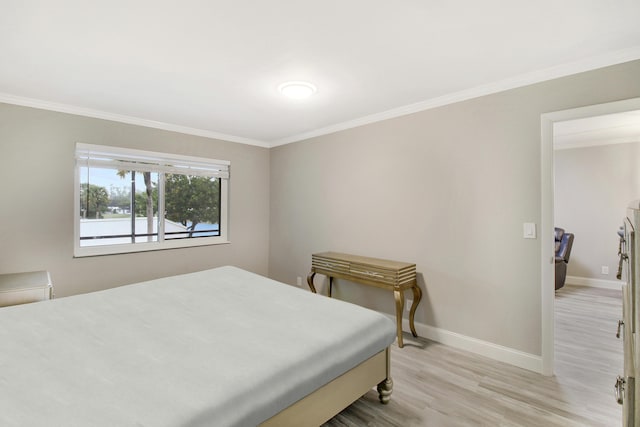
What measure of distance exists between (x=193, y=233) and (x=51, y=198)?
156 centimetres

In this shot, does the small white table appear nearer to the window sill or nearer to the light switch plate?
the window sill

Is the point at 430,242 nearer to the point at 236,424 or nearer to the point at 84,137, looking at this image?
the point at 236,424

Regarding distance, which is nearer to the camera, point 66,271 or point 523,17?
point 523,17

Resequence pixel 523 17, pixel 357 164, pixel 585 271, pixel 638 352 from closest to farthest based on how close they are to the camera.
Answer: pixel 638 352 < pixel 523 17 < pixel 357 164 < pixel 585 271

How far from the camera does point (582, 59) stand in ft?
7.09

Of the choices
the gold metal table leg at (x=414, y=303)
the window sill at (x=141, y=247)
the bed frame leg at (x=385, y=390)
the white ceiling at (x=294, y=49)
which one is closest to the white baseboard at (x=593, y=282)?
the gold metal table leg at (x=414, y=303)

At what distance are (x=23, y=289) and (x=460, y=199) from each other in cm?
385

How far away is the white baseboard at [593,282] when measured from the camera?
4770 millimetres

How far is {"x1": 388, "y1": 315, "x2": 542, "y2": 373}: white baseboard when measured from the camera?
7.99ft

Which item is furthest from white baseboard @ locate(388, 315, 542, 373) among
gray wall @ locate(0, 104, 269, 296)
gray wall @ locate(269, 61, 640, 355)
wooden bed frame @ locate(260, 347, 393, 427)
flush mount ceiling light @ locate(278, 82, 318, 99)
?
gray wall @ locate(0, 104, 269, 296)

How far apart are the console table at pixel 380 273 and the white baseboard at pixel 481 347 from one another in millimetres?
129

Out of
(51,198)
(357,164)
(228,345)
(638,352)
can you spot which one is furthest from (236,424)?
(51,198)

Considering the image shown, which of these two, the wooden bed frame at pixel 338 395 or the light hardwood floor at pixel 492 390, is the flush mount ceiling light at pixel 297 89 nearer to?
the wooden bed frame at pixel 338 395

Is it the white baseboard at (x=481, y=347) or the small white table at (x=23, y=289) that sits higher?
the small white table at (x=23, y=289)
